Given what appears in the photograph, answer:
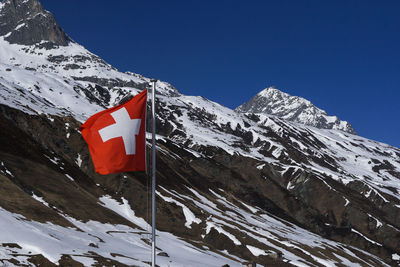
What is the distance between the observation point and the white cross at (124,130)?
19.7 m

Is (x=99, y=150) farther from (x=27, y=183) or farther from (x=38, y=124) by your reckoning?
(x=38, y=124)

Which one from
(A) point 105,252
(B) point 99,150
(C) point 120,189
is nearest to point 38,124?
(C) point 120,189

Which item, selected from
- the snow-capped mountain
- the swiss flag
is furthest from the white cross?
the snow-capped mountain

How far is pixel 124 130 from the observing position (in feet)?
64.9

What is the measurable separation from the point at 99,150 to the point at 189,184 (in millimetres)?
114381

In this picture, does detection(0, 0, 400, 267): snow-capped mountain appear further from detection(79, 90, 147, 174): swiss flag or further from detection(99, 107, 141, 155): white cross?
detection(99, 107, 141, 155): white cross

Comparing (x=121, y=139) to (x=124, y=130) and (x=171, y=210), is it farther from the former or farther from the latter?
(x=171, y=210)

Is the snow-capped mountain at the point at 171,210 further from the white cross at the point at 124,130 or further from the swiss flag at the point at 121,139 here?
the white cross at the point at 124,130

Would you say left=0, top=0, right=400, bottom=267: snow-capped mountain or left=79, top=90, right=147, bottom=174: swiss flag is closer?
left=79, top=90, right=147, bottom=174: swiss flag

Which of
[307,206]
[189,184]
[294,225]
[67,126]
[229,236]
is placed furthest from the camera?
[307,206]

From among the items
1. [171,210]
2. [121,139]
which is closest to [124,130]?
[121,139]

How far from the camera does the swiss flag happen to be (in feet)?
64.7

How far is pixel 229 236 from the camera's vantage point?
318 ft

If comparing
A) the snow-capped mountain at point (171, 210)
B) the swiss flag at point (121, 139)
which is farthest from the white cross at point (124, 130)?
the snow-capped mountain at point (171, 210)
